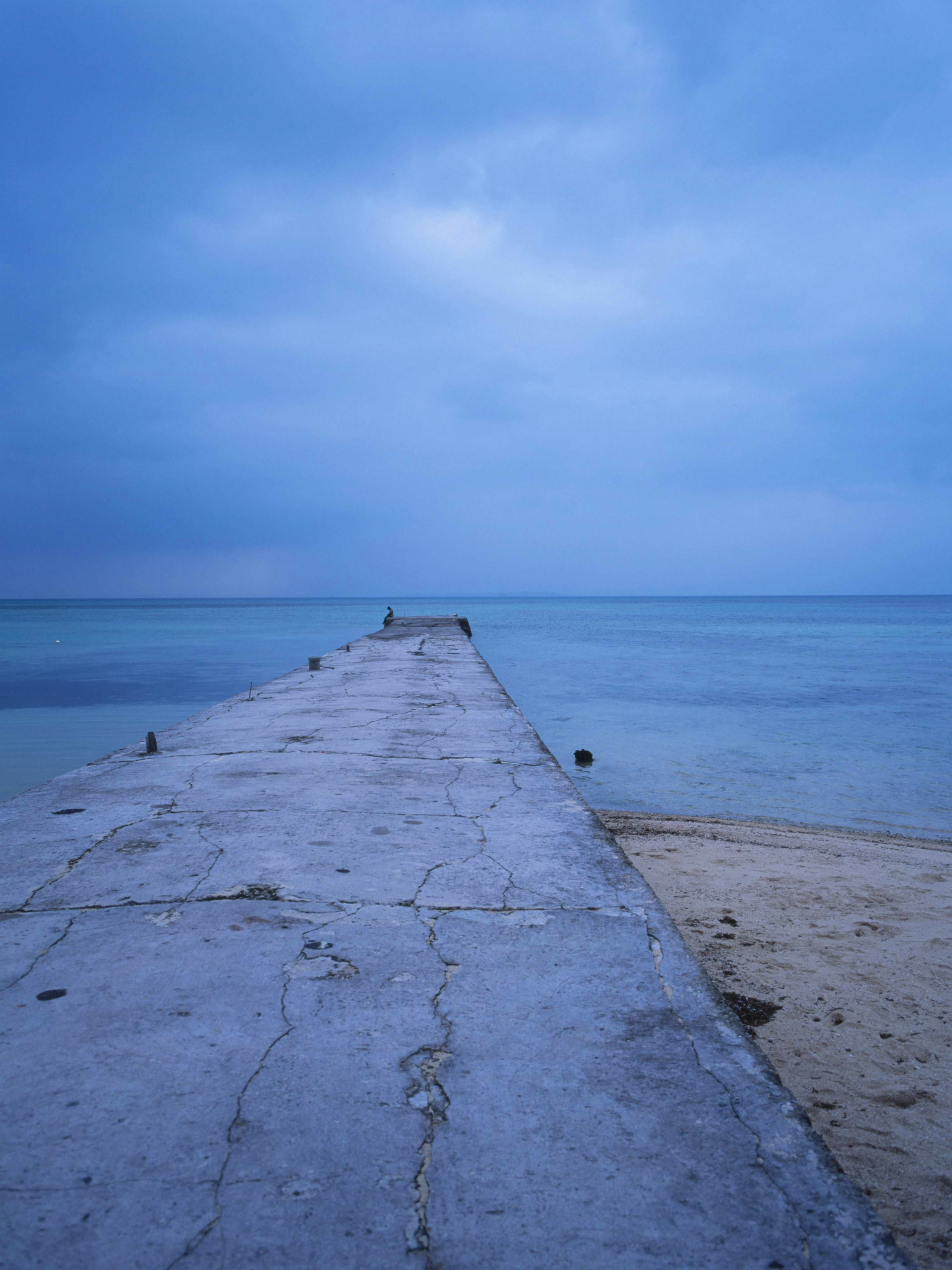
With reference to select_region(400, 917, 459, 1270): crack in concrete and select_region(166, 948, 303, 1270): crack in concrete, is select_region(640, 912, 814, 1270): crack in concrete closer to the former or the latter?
select_region(400, 917, 459, 1270): crack in concrete

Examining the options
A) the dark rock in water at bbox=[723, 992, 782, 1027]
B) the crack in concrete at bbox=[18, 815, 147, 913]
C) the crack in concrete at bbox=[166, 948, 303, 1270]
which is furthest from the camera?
the dark rock in water at bbox=[723, 992, 782, 1027]

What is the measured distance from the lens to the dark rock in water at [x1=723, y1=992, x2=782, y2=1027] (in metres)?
2.92

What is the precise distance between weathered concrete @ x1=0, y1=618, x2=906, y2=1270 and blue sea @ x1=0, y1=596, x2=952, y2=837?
16.6 ft

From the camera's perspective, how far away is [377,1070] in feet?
5.28

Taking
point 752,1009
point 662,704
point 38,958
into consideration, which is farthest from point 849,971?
point 662,704

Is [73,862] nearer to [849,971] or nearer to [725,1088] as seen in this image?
[725,1088]

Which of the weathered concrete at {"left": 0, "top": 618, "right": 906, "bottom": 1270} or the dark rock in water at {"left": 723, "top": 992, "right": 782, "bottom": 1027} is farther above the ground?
the weathered concrete at {"left": 0, "top": 618, "right": 906, "bottom": 1270}

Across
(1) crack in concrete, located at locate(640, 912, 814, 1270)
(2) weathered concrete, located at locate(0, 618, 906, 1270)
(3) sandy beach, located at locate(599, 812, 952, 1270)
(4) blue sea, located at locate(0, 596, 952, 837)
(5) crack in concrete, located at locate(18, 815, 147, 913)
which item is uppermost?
Answer: (5) crack in concrete, located at locate(18, 815, 147, 913)

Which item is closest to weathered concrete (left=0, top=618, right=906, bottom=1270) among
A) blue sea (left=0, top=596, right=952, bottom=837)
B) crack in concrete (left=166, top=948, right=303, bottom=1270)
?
crack in concrete (left=166, top=948, right=303, bottom=1270)

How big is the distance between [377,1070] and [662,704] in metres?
13.4

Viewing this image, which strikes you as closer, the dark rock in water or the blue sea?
the dark rock in water

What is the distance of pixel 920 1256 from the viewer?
5.65 ft

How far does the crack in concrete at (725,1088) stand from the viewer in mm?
1237

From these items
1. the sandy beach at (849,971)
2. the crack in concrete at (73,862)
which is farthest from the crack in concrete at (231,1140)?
the sandy beach at (849,971)
